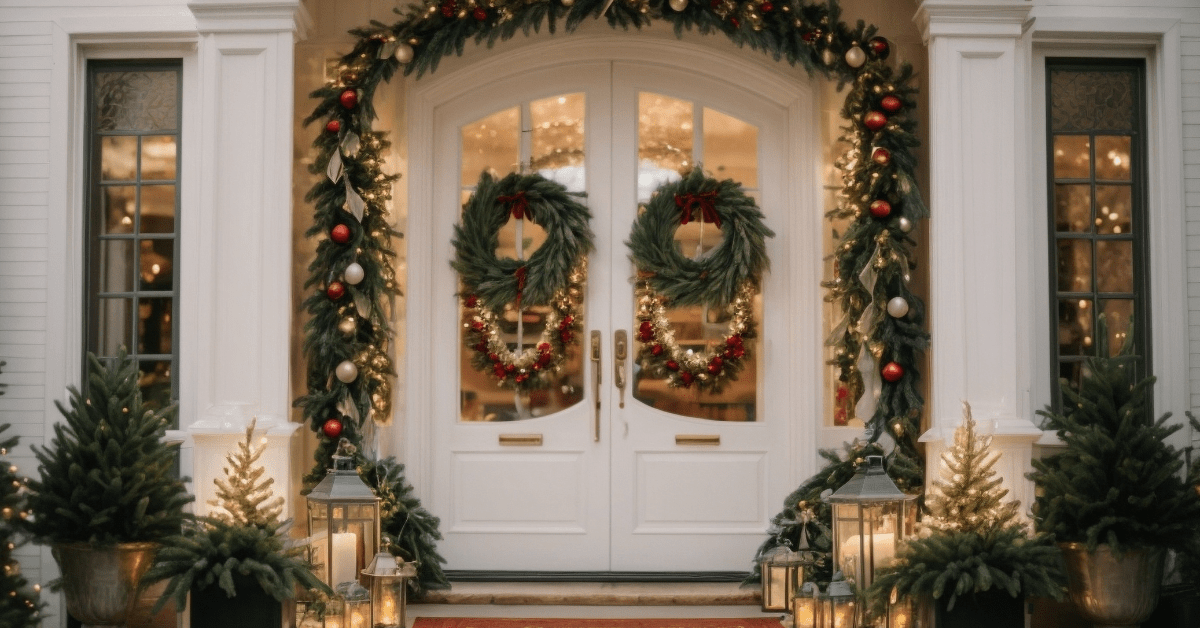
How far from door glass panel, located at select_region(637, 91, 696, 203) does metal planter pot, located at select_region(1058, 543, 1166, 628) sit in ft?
8.90

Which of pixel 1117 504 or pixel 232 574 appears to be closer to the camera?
pixel 232 574

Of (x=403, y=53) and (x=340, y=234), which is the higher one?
(x=403, y=53)

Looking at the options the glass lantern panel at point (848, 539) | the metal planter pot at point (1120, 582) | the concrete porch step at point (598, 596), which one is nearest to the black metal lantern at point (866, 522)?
the glass lantern panel at point (848, 539)

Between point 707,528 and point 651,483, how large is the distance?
1.22 feet

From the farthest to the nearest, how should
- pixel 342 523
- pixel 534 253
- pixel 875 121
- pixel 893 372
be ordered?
pixel 534 253 → pixel 875 121 → pixel 893 372 → pixel 342 523

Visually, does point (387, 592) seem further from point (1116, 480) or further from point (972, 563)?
point (1116, 480)

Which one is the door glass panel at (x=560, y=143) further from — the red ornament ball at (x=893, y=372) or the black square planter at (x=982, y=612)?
the black square planter at (x=982, y=612)

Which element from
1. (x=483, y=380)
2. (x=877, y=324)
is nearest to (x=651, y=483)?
(x=483, y=380)

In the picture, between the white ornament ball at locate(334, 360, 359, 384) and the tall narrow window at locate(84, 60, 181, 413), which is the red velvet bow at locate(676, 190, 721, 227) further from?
the tall narrow window at locate(84, 60, 181, 413)

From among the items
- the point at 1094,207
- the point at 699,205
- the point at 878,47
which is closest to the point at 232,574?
the point at 699,205

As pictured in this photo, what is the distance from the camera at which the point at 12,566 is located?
213 inches

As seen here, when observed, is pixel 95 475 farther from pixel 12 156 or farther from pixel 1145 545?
pixel 1145 545

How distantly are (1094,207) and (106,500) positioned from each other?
16.0 ft

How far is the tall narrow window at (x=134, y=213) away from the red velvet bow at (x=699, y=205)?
257 centimetres
